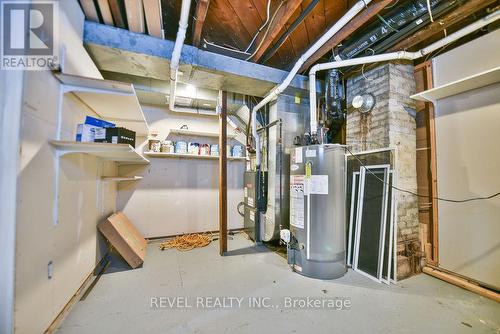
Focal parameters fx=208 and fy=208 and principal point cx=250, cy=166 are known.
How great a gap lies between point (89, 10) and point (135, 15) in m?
0.40

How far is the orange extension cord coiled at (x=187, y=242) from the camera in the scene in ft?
10.3

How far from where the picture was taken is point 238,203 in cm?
409

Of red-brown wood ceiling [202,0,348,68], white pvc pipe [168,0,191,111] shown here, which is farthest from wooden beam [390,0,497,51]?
white pvc pipe [168,0,191,111]

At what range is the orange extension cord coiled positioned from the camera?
3150 mm

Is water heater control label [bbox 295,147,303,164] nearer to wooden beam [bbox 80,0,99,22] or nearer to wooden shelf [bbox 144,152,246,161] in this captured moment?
wooden shelf [bbox 144,152,246,161]

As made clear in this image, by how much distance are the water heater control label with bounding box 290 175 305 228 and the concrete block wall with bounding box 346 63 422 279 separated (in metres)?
0.97

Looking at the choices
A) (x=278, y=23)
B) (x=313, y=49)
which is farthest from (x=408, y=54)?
(x=278, y=23)

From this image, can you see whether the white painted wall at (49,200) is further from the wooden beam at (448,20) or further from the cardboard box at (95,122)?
the wooden beam at (448,20)

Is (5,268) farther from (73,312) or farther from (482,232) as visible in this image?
(482,232)

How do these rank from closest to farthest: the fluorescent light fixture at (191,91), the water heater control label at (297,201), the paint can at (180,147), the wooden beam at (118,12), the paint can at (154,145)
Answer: the wooden beam at (118,12) < the water heater control label at (297,201) < the fluorescent light fixture at (191,91) < the paint can at (154,145) < the paint can at (180,147)

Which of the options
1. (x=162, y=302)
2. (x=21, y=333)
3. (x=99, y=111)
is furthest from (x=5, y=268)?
(x=99, y=111)

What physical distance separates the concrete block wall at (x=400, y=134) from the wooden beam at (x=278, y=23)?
4.39ft

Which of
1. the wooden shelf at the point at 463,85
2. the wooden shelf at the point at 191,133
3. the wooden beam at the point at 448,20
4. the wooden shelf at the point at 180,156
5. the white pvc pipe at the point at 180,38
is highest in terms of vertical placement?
the wooden beam at the point at 448,20

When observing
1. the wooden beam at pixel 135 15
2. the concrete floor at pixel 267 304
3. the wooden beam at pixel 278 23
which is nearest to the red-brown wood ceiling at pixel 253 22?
the wooden beam at pixel 278 23
